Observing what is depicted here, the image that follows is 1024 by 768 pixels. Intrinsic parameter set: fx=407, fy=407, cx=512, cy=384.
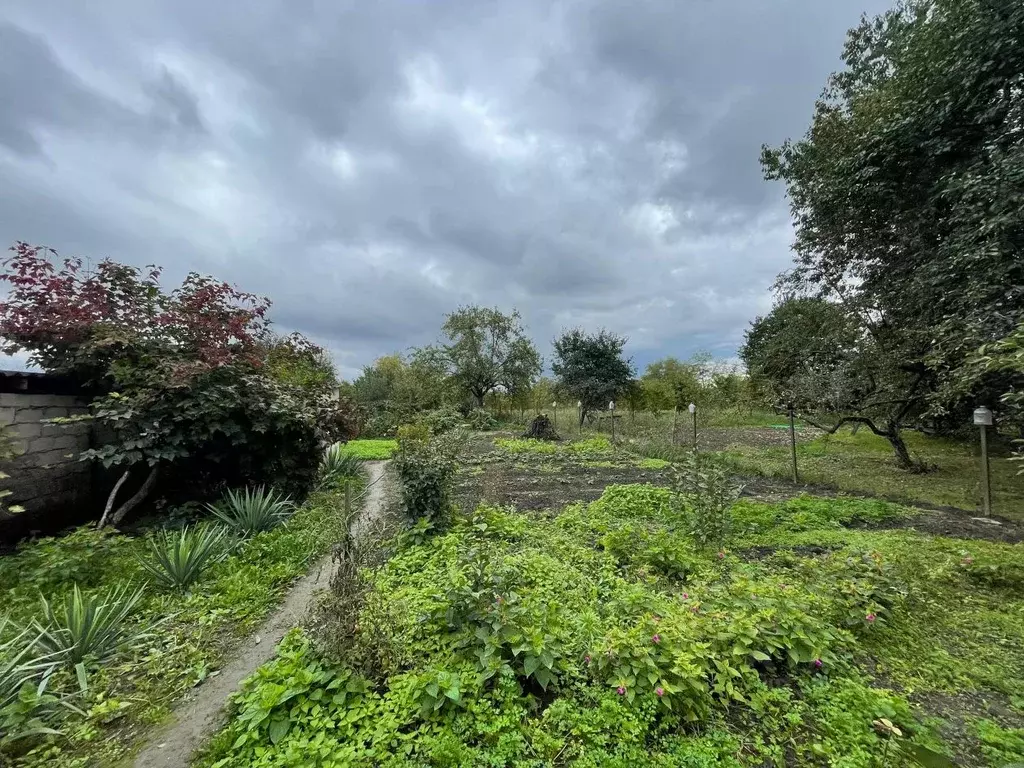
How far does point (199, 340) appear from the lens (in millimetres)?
5145

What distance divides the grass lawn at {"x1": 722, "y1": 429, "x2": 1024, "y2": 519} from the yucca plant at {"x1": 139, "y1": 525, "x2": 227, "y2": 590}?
8.66m

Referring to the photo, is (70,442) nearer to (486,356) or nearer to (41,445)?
(41,445)

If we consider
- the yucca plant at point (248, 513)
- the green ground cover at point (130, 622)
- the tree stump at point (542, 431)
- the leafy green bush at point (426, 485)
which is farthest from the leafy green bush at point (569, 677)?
the tree stump at point (542, 431)

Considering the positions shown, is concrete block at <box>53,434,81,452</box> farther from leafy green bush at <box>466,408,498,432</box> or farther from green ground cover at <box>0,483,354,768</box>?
leafy green bush at <box>466,408,498,432</box>

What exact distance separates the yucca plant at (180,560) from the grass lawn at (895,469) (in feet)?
28.4

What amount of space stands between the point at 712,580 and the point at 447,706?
7.28 feet

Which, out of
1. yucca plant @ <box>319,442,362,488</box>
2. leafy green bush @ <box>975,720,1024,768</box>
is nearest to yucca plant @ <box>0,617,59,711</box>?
leafy green bush @ <box>975,720,1024,768</box>

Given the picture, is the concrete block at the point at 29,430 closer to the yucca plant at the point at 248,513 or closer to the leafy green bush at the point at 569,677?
the yucca plant at the point at 248,513

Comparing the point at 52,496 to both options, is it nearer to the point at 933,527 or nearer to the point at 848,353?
the point at 933,527

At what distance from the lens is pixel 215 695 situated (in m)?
2.26

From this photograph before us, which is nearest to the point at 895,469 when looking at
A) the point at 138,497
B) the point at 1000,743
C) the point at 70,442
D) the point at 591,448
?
the point at 591,448

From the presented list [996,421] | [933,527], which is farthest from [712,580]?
[996,421]

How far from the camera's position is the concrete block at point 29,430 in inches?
163

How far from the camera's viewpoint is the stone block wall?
4082 millimetres
